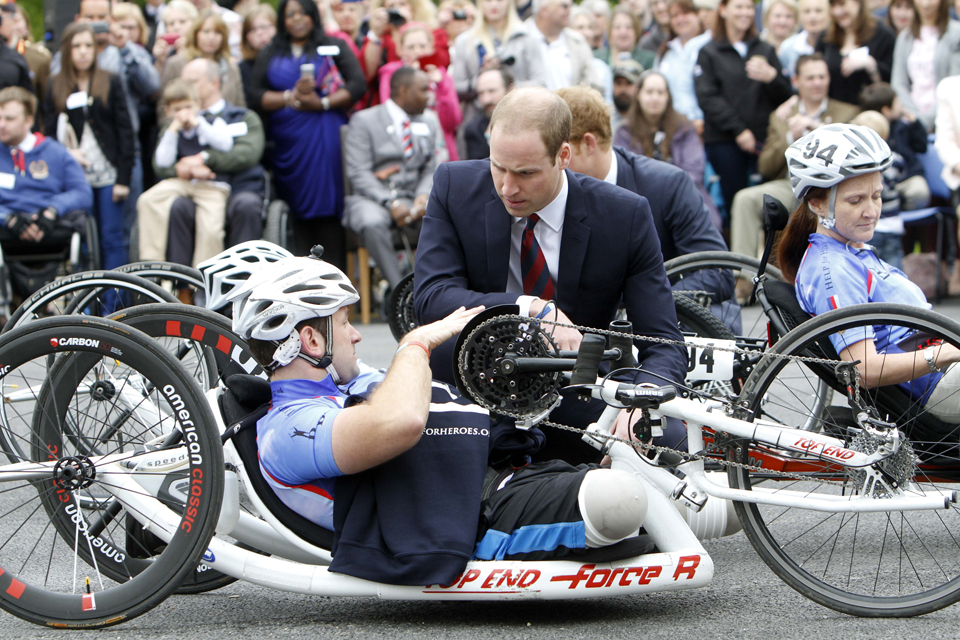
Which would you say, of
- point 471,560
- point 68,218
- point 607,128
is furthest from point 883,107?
point 471,560

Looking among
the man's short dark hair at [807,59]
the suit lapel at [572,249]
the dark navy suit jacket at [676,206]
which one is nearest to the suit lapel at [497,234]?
the suit lapel at [572,249]

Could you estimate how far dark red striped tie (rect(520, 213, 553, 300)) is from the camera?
4469 mm

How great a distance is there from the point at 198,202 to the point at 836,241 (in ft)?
22.3

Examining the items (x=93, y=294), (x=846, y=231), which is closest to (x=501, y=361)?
(x=846, y=231)

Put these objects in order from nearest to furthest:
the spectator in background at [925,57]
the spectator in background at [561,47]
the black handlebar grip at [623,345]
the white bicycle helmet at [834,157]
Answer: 1. the black handlebar grip at [623,345]
2. the white bicycle helmet at [834,157]
3. the spectator in background at [925,57]
4. the spectator in background at [561,47]

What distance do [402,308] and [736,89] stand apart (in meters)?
6.26

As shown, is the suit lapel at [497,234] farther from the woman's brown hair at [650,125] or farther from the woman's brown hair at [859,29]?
the woman's brown hair at [859,29]

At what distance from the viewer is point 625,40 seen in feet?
39.4

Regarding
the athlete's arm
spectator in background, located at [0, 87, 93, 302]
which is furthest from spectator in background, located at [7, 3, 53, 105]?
the athlete's arm

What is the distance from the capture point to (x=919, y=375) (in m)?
4.03

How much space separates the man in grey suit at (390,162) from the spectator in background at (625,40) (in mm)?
2621

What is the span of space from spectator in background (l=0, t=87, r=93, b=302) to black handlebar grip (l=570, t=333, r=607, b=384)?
23.2 feet

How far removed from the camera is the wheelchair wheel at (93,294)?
17.7 feet

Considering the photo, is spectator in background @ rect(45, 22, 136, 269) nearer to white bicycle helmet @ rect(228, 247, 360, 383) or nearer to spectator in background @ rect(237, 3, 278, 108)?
spectator in background @ rect(237, 3, 278, 108)
